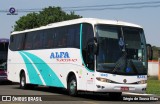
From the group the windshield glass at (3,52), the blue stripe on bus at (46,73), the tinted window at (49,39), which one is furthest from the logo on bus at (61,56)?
the windshield glass at (3,52)

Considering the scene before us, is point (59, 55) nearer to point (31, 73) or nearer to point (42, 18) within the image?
point (31, 73)

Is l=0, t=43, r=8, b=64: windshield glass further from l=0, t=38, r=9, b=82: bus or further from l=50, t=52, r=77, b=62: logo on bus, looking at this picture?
l=50, t=52, r=77, b=62: logo on bus

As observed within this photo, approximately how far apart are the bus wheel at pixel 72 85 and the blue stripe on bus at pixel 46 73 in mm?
871

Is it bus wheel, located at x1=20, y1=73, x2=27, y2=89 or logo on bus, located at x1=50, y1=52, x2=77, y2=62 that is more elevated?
logo on bus, located at x1=50, y1=52, x2=77, y2=62

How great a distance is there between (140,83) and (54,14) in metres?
50.1

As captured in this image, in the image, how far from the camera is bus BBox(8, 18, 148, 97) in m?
18.0

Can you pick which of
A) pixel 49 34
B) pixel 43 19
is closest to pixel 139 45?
pixel 49 34

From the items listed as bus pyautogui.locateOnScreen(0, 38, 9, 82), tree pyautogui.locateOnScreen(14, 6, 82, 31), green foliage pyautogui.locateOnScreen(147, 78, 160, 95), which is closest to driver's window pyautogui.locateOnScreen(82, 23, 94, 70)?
green foliage pyautogui.locateOnScreen(147, 78, 160, 95)

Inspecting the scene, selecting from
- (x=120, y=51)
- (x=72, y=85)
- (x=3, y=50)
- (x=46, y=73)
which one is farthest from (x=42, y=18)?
(x=120, y=51)

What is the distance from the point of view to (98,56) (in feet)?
59.2

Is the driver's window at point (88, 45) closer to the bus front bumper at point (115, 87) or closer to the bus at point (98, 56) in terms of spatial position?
the bus at point (98, 56)

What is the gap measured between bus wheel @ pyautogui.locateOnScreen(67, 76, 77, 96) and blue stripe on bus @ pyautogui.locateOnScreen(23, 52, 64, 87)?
2.86ft

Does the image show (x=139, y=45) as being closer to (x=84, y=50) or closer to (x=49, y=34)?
(x=84, y=50)

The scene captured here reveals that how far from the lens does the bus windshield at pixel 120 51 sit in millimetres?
18016
